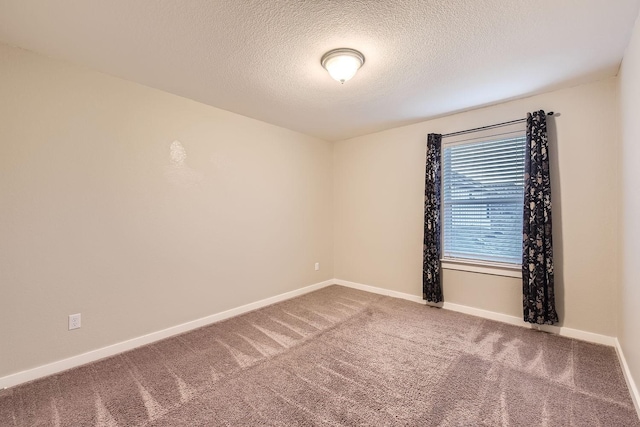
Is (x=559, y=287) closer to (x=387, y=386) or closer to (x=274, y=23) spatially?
(x=387, y=386)

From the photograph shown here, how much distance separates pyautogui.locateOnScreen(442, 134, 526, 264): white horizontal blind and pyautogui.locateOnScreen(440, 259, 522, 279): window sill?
0.07 m

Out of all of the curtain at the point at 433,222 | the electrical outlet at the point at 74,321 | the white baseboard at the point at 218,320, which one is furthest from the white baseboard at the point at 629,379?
the electrical outlet at the point at 74,321

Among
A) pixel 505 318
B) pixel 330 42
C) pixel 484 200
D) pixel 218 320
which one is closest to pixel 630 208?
pixel 484 200

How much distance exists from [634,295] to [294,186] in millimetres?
3520

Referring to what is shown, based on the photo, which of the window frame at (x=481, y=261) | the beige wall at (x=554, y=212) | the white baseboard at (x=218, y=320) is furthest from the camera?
the window frame at (x=481, y=261)

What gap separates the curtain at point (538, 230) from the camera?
8.91 ft

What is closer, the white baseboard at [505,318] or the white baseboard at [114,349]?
the white baseboard at [114,349]

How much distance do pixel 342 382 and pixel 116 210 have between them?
7.88 feet

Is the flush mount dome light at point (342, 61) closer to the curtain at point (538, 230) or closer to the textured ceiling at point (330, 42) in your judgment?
the textured ceiling at point (330, 42)

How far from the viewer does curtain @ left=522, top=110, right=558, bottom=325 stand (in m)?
2.71

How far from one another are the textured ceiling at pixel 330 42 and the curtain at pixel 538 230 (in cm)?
52

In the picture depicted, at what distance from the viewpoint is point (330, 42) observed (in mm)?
1990

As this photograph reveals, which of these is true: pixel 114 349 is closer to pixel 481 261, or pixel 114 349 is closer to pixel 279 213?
pixel 279 213

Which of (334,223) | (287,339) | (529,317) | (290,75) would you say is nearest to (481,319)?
(529,317)
